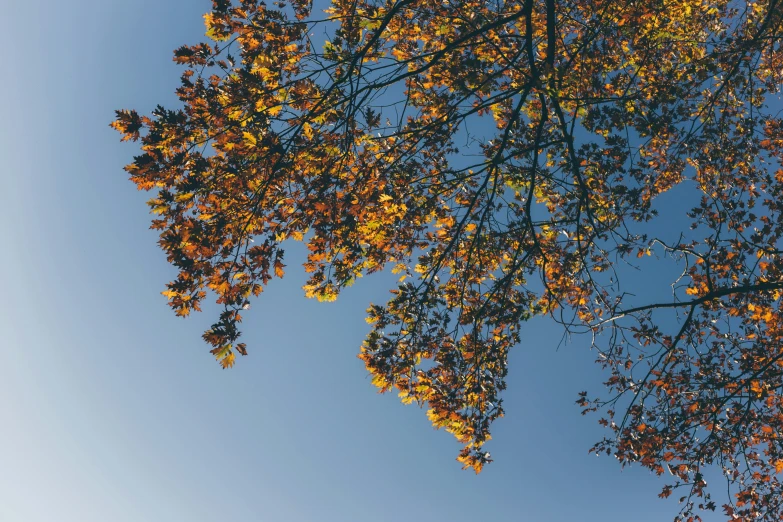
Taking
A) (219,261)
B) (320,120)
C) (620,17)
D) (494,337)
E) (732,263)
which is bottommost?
(219,261)

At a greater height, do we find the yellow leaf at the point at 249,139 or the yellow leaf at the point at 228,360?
the yellow leaf at the point at 249,139

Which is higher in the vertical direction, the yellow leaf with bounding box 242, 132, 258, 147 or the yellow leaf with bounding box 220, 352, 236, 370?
the yellow leaf with bounding box 242, 132, 258, 147

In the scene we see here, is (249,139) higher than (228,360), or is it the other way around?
(249,139)

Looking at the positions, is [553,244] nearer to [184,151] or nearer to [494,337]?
[494,337]

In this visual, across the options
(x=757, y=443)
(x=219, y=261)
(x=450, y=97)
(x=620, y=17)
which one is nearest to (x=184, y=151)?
(x=219, y=261)

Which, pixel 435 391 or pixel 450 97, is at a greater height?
pixel 450 97

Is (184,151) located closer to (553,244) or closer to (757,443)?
(553,244)

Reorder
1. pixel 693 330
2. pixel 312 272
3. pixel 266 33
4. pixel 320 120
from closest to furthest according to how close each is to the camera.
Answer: pixel 266 33, pixel 320 120, pixel 312 272, pixel 693 330

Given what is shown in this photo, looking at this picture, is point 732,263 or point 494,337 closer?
point 494,337

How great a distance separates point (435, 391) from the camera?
7820 mm

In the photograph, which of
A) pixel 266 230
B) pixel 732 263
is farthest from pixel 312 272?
pixel 732 263

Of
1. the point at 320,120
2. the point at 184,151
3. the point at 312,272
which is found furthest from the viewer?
the point at 312,272

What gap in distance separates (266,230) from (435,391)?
3.81 m

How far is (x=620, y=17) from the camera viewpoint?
845cm
